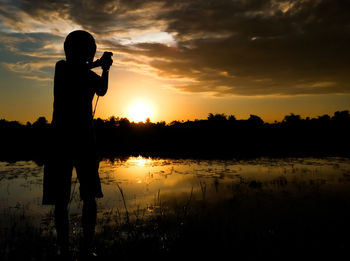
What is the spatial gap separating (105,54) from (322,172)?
12754 mm

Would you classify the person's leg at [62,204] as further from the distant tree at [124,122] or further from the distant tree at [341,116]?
the distant tree at [341,116]

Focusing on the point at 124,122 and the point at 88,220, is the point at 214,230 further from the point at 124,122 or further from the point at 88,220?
the point at 124,122

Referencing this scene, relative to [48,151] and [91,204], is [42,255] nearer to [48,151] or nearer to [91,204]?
[91,204]

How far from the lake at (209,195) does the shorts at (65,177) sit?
48.5 inches

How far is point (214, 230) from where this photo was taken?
16.7 feet

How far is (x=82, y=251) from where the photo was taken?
3.52m

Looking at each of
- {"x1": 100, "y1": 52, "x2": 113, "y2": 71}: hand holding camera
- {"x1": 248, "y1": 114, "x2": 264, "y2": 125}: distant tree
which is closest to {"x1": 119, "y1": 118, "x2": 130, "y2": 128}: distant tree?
{"x1": 248, "y1": 114, "x2": 264, "y2": 125}: distant tree

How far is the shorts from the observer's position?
3.51 metres

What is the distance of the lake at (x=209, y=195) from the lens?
6.48m

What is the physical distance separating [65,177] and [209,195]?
604cm

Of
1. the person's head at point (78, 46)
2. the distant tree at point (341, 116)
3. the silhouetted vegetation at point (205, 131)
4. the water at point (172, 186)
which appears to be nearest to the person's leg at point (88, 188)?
the person's head at point (78, 46)

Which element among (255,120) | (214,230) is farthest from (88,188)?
(255,120)

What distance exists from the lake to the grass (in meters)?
0.04

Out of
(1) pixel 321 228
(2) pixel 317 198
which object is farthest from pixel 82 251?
(2) pixel 317 198
